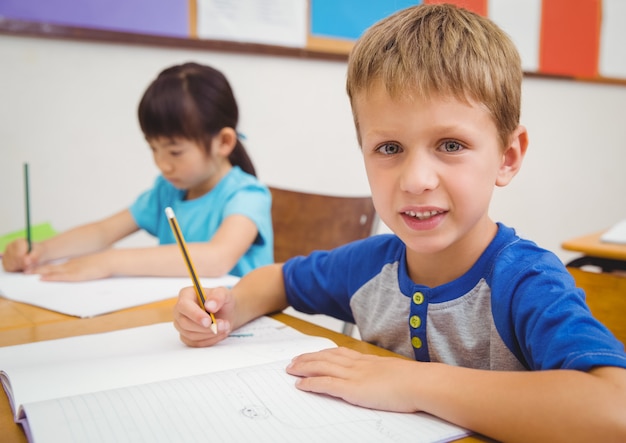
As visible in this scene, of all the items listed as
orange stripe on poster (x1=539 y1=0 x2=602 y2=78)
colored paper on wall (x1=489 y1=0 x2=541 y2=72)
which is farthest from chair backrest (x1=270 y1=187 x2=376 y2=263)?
orange stripe on poster (x1=539 y1=0 x2=602 y2=78)

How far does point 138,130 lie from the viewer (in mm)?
1823

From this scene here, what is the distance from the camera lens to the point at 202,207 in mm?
1420

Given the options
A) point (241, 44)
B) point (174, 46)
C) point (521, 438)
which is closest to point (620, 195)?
point (241, 44)

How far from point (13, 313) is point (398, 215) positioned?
0.56 metres

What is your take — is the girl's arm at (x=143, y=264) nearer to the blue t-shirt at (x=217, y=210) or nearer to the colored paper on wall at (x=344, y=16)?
the blue t-shirt at (x=217, y=210)

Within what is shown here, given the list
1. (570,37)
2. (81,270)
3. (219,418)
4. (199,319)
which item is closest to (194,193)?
(81,270)

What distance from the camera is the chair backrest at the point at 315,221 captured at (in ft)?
4.38

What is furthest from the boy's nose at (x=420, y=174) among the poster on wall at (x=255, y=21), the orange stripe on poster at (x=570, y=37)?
the orange stripe on poster at (x=570, y=37)

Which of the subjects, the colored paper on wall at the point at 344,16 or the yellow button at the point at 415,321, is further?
the colored paper on wall at the point at 344,16

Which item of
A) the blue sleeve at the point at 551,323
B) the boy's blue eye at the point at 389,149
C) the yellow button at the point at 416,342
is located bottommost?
the yellow button at the point at 416,342

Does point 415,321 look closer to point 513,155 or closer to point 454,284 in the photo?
point 454,284

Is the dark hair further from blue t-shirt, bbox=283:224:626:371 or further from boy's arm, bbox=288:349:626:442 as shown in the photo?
boy's arm, bbox=288:349:626:442

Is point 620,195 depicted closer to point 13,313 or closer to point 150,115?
point 150,115

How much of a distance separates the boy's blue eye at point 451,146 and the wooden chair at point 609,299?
Result: 0.49 metres
